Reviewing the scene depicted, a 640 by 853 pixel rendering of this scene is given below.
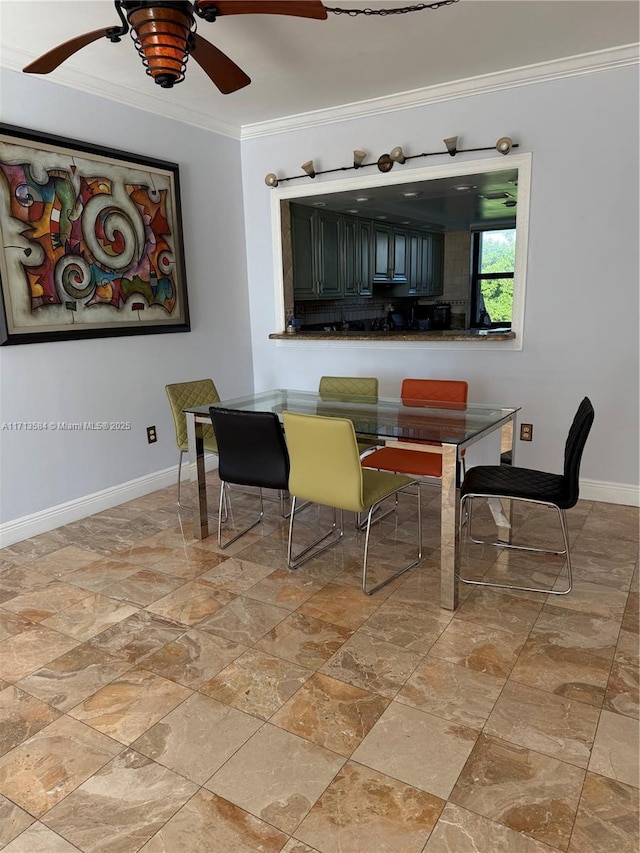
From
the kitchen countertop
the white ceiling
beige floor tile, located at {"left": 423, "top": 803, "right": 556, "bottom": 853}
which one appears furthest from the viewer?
the kitchen countertop

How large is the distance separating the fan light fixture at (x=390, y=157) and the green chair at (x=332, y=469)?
7.14 feet

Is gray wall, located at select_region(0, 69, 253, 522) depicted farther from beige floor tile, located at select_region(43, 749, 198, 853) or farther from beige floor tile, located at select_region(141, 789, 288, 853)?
beige floor tile, located at select_region(141, 789, 288, 853)

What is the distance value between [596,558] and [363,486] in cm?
127

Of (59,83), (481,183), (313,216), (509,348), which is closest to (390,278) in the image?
(313,216)

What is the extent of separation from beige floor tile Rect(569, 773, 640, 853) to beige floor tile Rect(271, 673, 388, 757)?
0.62 metres

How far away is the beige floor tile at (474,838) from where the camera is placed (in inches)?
56.1

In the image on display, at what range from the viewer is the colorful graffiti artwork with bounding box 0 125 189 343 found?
311 centimetres

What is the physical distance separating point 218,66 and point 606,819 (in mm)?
2799

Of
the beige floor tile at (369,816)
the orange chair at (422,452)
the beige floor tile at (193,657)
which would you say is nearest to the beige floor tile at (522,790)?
the beige floor tile at (369,816)

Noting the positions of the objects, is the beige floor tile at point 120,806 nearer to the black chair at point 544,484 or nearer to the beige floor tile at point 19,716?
the beige floor tile at point 19,716

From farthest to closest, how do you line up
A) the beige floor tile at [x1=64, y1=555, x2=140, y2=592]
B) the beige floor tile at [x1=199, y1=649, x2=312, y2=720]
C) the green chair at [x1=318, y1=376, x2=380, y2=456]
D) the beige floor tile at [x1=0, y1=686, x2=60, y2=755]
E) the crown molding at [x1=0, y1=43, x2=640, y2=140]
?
the green chair at [x1=318, y1=376, x2=380, y2=456]
the crown molding at [x1=0, y1=43, x2=640, y2=140]
the beige floor tile at [x1=64, y1=555, x2=140, y2=592]
the beige floor tile at [x1=199, y1=649, x2=312, y2=720]
the beige floor tile at [x1=0, y1=686, x2=60, y2=755]

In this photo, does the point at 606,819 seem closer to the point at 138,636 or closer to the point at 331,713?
the point at 331,713

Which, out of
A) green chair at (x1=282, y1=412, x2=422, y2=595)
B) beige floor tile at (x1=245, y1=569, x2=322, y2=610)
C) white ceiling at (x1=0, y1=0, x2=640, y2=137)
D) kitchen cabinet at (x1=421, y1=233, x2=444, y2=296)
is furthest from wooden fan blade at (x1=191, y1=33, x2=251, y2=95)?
kitchen cabinet at (x1=421, y1=233, x2=444, y2=296)

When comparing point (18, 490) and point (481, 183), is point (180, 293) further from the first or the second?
point (481, 183)
